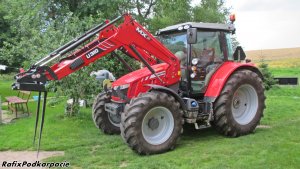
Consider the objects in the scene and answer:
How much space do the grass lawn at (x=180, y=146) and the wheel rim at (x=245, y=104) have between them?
416 millimetres

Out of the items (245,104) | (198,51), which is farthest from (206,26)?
(245,104)

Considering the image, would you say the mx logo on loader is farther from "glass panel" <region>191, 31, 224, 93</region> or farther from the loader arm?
"glass panel" <region>191, 31, 224, 93</region>

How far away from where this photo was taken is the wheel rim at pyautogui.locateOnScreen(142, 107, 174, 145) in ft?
22.9

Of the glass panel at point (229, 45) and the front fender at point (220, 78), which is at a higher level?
the glass panel at point (229, 45)

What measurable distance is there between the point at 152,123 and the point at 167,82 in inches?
39.2

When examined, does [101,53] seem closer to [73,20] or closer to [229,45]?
[229,45]

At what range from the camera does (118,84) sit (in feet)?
25.3

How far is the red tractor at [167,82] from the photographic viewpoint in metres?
6.62

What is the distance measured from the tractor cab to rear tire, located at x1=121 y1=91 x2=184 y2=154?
962mm

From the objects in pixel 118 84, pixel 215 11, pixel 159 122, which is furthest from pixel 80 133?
pixel 215 11

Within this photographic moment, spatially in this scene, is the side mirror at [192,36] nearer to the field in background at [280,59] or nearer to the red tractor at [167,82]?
the red tractor at [167,82]

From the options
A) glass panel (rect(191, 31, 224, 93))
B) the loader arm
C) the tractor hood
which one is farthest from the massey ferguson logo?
glass panel (rect(191, 31, 224, 93))

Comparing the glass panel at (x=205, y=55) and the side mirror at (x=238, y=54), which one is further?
the side mirror at (x=238, y=54)

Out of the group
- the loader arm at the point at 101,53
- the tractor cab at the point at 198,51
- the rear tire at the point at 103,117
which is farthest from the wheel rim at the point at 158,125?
the rear tire at the point at 103,117
